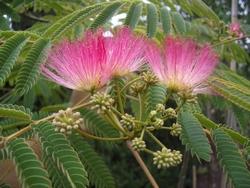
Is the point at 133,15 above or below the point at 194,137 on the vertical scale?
above

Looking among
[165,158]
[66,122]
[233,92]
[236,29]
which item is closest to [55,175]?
[66,122]

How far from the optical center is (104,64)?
1.13 m

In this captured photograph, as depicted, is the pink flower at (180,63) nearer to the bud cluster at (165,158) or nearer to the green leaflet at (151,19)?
the bud cluster at (165,158)

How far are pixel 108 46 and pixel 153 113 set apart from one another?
19 cm

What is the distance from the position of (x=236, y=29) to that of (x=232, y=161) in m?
1.25

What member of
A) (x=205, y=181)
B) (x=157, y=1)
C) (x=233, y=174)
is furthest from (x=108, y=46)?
(x=205, y=181)

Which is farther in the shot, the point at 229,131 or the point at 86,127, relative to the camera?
the point at 86,127

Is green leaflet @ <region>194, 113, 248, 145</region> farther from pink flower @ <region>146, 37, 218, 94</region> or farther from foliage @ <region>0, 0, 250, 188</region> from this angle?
pink flower @ <region>146, 37, 218, 94</region>

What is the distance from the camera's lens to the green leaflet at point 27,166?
87 cm

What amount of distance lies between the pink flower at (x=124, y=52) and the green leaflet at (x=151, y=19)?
0.48m

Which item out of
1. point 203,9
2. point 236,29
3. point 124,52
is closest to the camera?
point 124,52

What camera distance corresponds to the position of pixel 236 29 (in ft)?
7.24

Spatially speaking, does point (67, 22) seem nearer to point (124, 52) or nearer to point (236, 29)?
point (124, 52)

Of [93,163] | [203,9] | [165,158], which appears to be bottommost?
[93,163]
